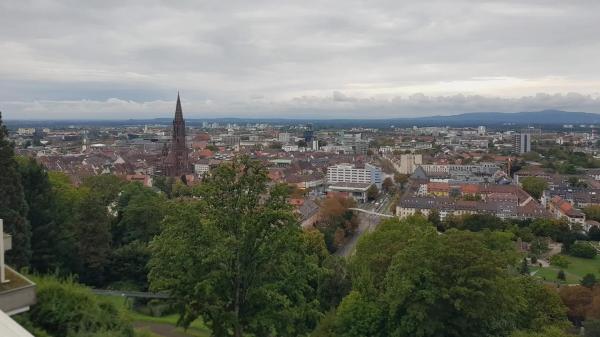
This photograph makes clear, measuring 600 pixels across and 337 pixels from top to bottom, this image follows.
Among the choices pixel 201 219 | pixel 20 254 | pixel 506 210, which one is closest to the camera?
pixel 201 219

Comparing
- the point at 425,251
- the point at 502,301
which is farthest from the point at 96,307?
the point at 502,301

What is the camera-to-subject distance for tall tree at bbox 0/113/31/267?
58.7 feet

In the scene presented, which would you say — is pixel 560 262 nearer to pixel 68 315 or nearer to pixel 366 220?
pixel 366 220

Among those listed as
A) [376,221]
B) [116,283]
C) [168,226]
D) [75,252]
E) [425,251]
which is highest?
[168,226]

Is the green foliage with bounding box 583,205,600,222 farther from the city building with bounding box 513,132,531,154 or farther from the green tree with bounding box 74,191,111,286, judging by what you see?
the city building with bounding box 513,132,531,154

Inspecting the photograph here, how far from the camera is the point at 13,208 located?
18906mm

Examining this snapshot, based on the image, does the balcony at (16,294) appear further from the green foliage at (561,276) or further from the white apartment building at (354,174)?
the white apartment building at (354,174)

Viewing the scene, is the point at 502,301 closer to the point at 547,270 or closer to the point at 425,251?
the point at 425,251

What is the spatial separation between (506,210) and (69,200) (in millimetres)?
43255

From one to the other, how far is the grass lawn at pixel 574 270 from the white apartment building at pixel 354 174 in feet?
149

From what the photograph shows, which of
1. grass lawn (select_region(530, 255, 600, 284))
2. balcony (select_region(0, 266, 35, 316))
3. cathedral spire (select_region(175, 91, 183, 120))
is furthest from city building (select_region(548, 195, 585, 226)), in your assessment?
balcony (select_region(0, 266, 35, 316))

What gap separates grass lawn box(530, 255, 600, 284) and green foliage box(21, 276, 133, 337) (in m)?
33.3

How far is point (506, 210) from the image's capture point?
5506cm

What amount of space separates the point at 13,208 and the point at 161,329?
7393 mm
